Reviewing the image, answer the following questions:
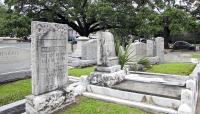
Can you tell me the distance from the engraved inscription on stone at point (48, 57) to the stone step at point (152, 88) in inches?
76.9

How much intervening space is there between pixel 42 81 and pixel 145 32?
1643 centimetres

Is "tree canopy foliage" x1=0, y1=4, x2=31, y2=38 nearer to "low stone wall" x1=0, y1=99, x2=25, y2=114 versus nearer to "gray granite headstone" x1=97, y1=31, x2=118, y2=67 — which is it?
"gray granite headstone" x1=97, y1=31, x2=118, y2=67

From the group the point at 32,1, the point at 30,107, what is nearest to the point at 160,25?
the point at 32,1

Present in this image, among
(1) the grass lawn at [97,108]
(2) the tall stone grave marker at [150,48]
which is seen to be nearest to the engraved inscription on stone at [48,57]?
(1) the grass lawn at [97,108]

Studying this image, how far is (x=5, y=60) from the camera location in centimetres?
793

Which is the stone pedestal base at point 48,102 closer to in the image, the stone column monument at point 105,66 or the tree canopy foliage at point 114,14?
the stone column monument at point 105,66

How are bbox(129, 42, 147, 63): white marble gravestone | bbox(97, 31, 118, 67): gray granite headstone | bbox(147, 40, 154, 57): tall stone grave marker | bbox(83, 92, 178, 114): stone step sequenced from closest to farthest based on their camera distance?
bbox(83, 92, 178, 114): stone step → bbox(97, 31, 118, 67): gray granite headstone → bbox(129, 42, 147, 63): white marble gravestone → bbox(147, 40, 154, 57): tall stone grave marker

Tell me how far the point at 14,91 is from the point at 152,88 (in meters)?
3.94

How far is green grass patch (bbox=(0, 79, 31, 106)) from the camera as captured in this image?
5734 millimetres

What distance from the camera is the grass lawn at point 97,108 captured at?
525 centimetres

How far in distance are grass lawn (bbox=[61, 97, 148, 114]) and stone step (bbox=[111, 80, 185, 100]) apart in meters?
0.85

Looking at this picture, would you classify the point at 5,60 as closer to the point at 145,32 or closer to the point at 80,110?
the point at 80,110

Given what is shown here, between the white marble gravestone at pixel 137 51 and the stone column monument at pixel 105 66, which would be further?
the white marble gravestone at pixel 137 51

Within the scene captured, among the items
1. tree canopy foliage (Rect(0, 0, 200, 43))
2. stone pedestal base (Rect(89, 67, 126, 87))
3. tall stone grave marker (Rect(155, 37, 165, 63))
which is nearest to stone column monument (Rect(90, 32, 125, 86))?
stone pedestal base (Rect(89, 67, 126, 87))
